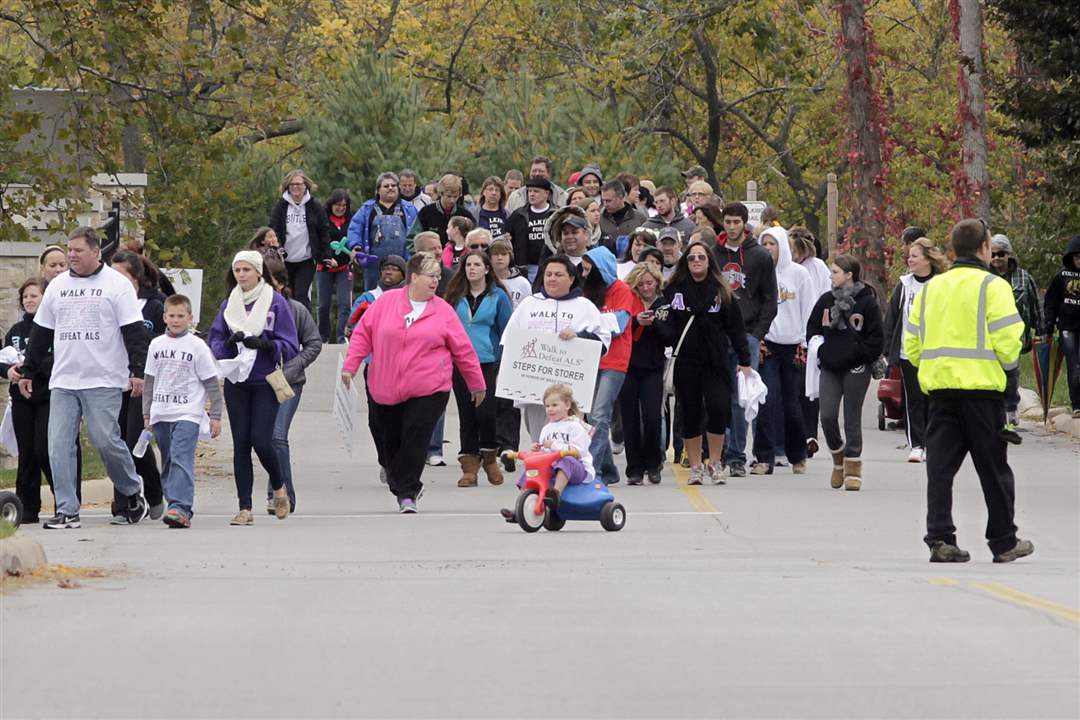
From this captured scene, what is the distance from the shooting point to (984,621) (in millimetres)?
9023

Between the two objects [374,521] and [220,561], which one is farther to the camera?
[374,521]

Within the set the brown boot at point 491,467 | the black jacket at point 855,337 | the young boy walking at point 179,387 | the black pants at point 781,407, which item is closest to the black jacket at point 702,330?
the black jacket at point 855,337

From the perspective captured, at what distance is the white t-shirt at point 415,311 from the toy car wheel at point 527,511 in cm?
192

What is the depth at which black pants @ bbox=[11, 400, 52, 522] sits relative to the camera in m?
14.7

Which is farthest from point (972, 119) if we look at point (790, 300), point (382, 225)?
point (790, 300)

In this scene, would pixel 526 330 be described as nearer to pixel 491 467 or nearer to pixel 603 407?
pixel 603 407

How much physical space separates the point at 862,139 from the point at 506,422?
1233cm

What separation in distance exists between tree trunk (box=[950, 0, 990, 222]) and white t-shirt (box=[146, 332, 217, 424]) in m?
14.1

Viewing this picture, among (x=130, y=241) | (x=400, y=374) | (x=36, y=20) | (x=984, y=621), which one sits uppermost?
(x=36, y=20)

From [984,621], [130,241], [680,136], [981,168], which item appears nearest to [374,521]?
[130,241]

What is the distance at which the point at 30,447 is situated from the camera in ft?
48.5

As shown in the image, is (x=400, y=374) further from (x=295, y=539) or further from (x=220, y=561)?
(x=220, y=561)

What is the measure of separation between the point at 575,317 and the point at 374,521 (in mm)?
2168

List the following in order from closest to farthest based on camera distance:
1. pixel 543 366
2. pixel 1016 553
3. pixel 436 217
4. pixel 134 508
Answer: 1. pixel 1016 553
2. pixel 134 508
3. pixel 543 366
4. pixel 436 217
